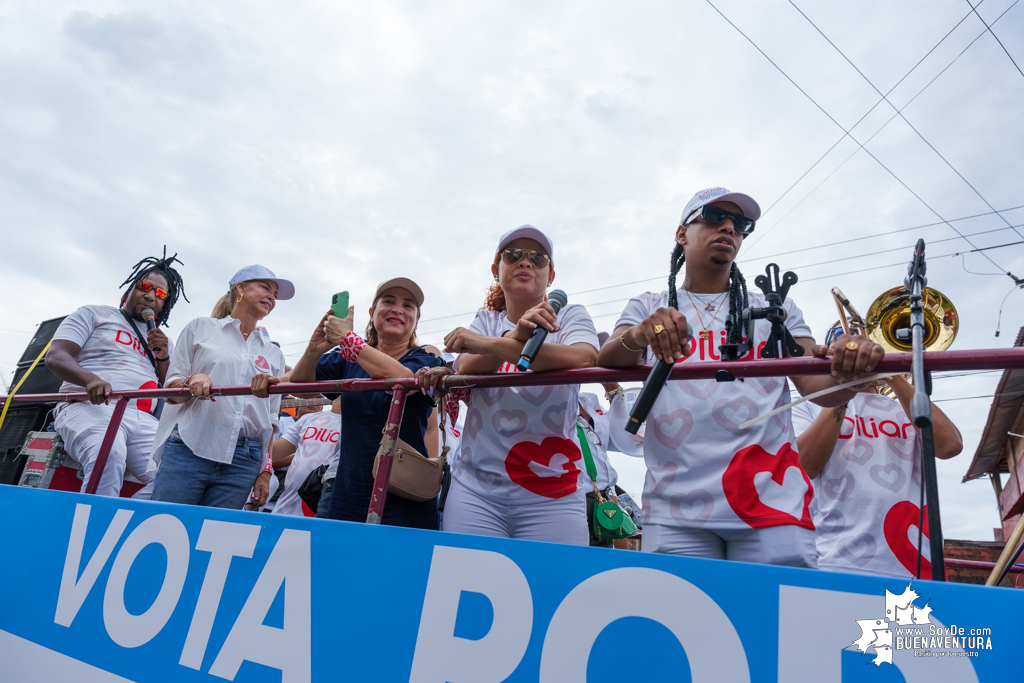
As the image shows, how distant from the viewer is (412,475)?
87.8 inches

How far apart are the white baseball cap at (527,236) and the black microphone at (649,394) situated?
1187mm

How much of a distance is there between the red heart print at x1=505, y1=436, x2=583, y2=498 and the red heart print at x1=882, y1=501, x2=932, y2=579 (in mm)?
1290

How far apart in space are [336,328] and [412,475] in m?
0.82

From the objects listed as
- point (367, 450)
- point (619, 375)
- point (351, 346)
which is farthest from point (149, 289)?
point (619, 375)

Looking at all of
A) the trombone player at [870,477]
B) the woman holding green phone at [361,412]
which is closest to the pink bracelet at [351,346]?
the woman holding green phone at [361,412]

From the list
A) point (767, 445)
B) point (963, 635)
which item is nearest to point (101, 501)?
point (767, 445)

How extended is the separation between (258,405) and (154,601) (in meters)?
1.56

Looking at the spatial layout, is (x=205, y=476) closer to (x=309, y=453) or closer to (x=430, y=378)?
(x=309, y=453)

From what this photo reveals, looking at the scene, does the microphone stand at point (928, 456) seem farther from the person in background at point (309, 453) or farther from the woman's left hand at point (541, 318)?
the person in background at point (309, 453)

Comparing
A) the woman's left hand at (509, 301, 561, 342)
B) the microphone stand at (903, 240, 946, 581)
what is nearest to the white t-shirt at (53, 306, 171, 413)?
the woman's left hand at (509, 301, 561, 342)

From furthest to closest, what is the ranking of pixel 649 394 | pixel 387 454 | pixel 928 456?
pixel 387 454, pixel 649 394, pixel 928 456

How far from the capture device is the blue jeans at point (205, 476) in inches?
126

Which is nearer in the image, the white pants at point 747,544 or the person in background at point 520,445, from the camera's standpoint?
the white pants at point 747,544

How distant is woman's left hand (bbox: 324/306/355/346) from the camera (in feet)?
8.75
